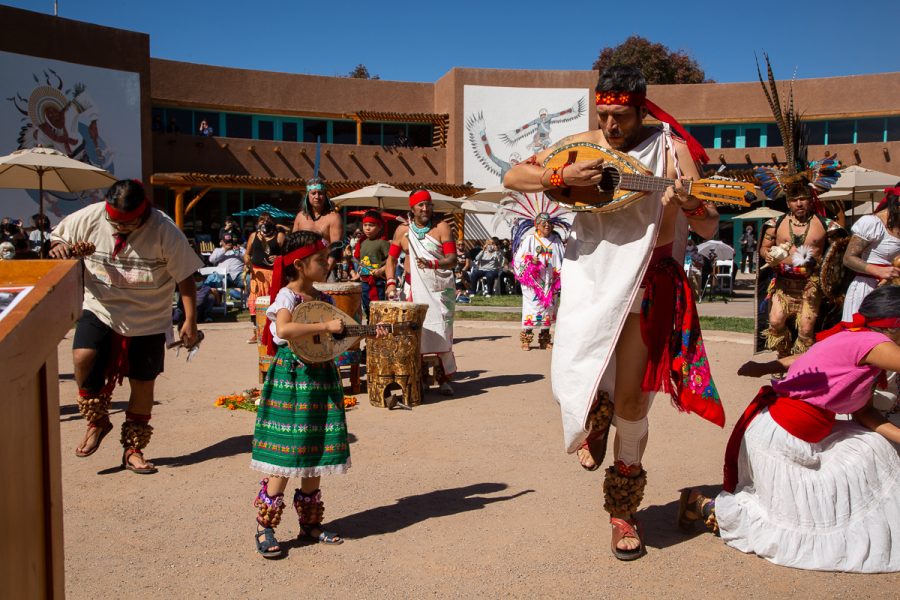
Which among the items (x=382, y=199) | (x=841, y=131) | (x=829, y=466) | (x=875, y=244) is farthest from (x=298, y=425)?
(x=841, y=131)

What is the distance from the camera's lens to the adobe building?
1006 inches

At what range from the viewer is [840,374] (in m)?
3.51

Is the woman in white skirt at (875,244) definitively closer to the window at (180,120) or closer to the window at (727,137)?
the window at (180,120)

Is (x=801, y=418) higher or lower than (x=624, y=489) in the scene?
higher

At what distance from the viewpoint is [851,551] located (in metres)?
3.39

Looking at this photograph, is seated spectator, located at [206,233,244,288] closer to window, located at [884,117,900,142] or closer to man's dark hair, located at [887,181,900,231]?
man's dark hair, located at [887,181,900,231]

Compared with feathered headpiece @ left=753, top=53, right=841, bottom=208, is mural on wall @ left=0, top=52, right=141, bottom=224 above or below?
above

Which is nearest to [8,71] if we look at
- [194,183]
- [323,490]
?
[194,183]

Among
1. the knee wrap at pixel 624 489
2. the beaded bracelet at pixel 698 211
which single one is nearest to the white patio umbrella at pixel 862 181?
the beaded bracelet at pixel 698 211

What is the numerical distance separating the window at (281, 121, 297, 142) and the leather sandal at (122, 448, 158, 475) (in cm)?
2453

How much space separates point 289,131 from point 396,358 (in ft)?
75.8

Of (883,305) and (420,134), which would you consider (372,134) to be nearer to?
(420,134)

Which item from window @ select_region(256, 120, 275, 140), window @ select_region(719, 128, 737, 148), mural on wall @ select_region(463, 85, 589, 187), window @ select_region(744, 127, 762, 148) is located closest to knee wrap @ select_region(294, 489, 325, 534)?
mural on wall @ select_region(463, 85, 589, 187)

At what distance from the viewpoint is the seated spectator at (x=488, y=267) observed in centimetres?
2095
